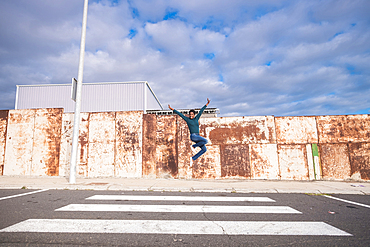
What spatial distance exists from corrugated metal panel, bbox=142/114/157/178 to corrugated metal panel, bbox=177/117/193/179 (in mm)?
1118

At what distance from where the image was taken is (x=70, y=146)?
385 inches

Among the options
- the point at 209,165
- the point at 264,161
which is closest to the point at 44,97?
the point at 209,165

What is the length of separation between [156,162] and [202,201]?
468 centimetres

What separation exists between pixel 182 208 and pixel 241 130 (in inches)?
232

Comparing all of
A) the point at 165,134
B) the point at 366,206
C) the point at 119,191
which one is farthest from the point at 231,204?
the point at 165,134

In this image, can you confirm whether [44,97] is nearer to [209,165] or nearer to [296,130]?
[209,165]

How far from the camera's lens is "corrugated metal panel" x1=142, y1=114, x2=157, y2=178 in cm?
934

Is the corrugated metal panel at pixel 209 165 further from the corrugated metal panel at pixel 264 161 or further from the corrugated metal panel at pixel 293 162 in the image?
the corrugated metal panel at pixel 293 162

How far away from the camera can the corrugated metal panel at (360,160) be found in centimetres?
877

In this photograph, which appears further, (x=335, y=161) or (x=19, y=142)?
(x=19, y=142)

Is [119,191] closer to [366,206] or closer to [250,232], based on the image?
[250,232]

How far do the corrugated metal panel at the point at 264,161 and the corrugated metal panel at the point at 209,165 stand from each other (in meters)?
1.49

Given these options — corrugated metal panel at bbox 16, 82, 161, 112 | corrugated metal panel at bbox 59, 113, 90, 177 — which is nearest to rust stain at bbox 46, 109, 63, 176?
corrugated metal panel at bbox 59, 113, 90, 177

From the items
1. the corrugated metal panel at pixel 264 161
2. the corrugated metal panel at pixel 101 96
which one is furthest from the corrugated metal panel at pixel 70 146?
the corrugated metal panel at pixel 101 96
